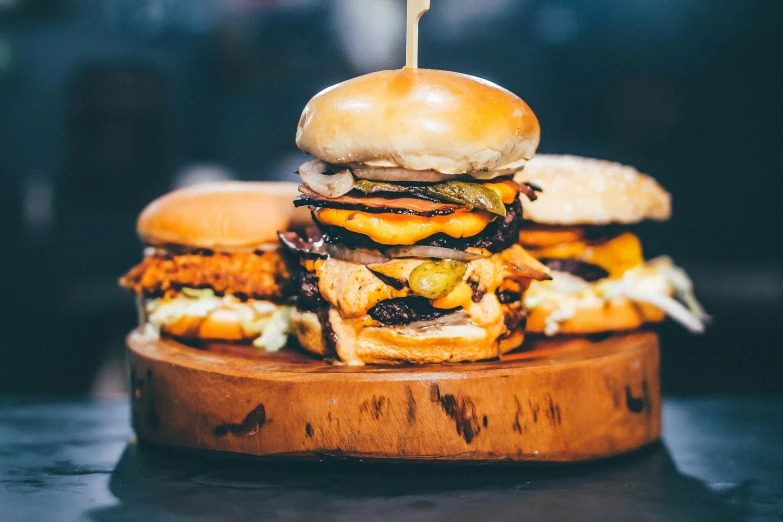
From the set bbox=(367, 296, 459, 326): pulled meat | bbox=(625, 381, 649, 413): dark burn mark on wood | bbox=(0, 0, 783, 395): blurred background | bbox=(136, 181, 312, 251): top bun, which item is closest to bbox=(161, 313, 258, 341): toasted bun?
bbox=(136, 181, 312, 251): top bun

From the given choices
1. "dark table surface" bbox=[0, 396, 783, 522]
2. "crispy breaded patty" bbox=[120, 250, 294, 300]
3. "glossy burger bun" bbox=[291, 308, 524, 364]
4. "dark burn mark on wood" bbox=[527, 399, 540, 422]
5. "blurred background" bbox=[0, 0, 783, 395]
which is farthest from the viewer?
"blurred background" bbox=[0, 0, 783, 395]

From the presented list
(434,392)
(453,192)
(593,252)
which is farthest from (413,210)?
(593,252)

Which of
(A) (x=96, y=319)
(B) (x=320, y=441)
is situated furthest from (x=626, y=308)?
(A) (x=96, y=319)

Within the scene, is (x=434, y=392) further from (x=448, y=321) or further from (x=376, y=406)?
(x=448, y=321)

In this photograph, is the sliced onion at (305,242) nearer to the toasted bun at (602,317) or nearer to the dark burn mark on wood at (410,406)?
the dark burn mark on wood at (410,406)

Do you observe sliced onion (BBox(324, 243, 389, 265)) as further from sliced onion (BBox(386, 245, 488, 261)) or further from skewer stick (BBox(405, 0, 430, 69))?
skewer stick (BBox(405, 0, 430, 69))

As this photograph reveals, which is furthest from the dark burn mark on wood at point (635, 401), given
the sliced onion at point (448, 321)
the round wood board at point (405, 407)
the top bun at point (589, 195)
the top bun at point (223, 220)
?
the top bun at point (223, 220)
